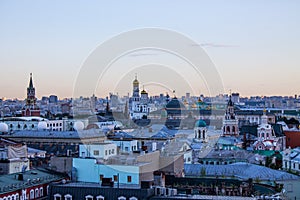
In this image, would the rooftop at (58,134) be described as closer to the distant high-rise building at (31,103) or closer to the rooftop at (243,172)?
the rooftop at (243,172)

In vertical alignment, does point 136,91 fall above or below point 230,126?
above

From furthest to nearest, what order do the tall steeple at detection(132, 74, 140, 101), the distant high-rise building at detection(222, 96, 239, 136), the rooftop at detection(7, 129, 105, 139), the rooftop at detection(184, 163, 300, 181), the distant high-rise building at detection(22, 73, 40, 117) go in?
the tall steeple at detection(132, 74, 140, 101), the distant high-rise building at detection(22, 73, 40, 117), the distant high-rise building at detection(222, 96, 239, 136), the rooftop at detection(7, 129, 105, 139), the rooftop at detection(184, 163, 300, 181)

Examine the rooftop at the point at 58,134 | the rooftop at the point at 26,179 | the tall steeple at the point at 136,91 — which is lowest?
the rooftop at the point at 26,179

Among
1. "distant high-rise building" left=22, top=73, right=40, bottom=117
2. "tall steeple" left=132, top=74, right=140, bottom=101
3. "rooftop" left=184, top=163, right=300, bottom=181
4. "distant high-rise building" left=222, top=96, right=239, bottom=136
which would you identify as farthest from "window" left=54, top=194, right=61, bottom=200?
"tall steeple" left=132, top=74, right=140, bottom=101

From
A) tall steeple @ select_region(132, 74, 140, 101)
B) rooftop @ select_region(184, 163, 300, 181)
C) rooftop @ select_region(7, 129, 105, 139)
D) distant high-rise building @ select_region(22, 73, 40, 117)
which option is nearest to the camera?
rooftop @ select_region(184, 163, 300, 181)

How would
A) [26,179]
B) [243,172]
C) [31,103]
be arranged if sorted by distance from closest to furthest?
[26,179]
[243,172]
[31,103]

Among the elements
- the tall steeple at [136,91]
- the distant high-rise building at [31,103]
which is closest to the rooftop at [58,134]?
the distant high-rise building at [31,103]

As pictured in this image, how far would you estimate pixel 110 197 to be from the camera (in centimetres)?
1598

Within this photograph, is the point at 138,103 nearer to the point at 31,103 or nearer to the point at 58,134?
the point at 31,103

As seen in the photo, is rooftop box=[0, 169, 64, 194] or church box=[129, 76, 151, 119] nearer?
rooftop box=[0, 169, 64, 194]

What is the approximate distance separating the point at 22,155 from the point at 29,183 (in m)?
7.27

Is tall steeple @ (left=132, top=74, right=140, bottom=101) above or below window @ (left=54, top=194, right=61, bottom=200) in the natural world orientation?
above

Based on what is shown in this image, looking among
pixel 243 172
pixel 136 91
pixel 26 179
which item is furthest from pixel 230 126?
pixel 136 91

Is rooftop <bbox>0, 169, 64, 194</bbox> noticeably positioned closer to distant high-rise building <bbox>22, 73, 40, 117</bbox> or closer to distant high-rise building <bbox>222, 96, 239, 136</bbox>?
distant high-rise building <bbox>222, 96, 239, 136</bbox>
